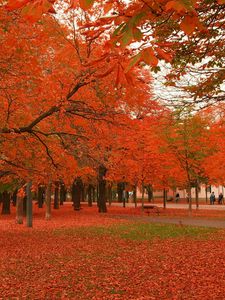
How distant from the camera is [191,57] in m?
8.41

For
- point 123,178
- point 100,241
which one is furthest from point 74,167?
point 123,178

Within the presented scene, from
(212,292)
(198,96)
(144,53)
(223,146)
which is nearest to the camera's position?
(144,53)

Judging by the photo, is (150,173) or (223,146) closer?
(223,146)

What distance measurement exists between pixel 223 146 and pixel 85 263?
767 inches

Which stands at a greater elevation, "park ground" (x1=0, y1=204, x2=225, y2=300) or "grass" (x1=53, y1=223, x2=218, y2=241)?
"grass" (x1=53, y1=223, x2=218, y2=241)

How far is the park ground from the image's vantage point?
24.6 ft

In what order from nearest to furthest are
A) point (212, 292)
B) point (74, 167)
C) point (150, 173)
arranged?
1. point (212, 292)
2. point (74, 167)
3. point (150, 173)

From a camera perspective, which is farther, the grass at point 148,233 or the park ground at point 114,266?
the grass at point 148,233

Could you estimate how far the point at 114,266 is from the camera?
9.91 m

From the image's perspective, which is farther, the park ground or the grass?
the grass

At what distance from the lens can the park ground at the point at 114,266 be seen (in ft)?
24.6

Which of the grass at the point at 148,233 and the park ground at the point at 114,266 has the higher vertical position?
the grass at the point at 148,233

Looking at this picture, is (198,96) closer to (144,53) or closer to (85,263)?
(85,263)

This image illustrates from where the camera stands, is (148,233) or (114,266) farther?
(148,233)
